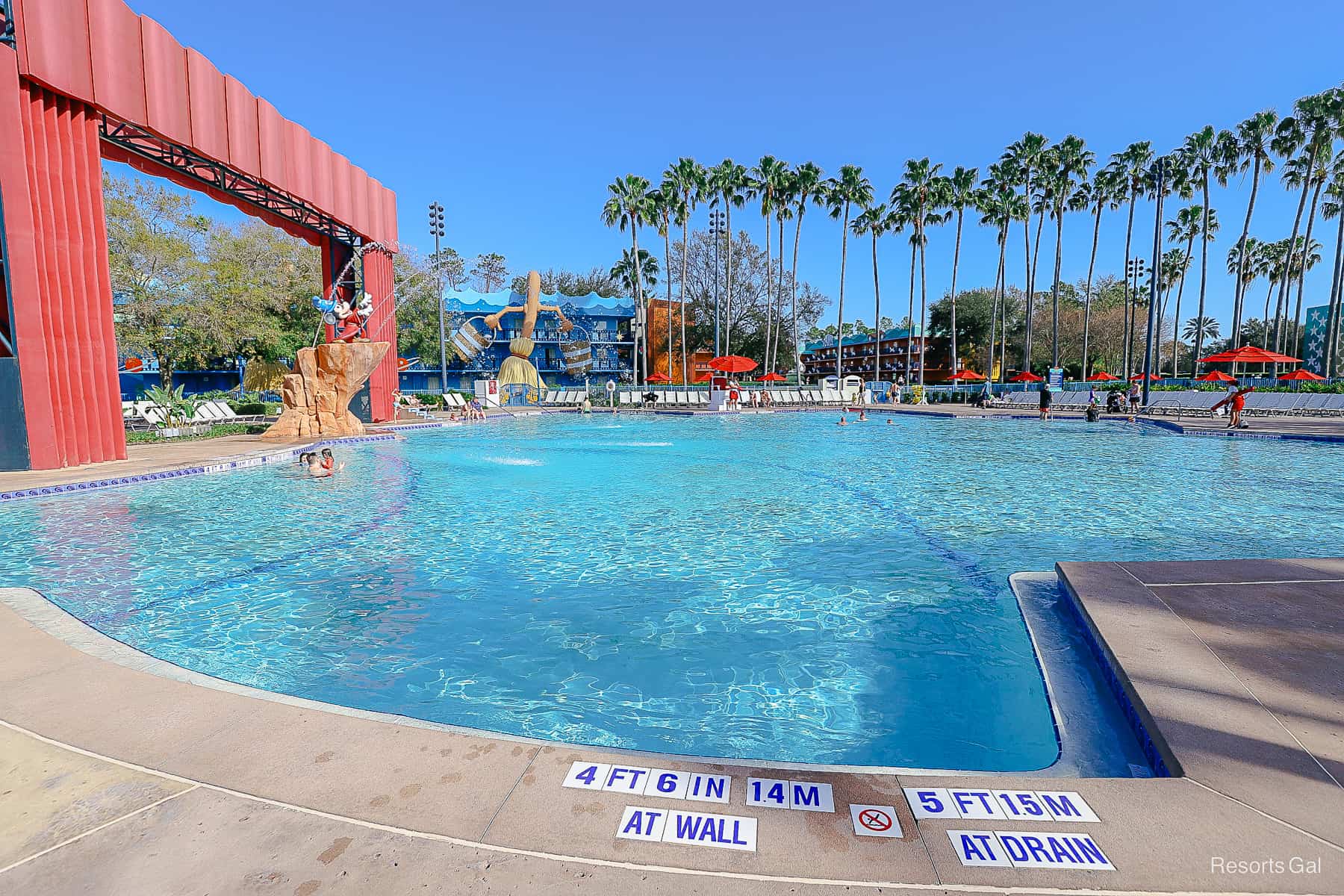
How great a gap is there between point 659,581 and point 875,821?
4.41 metres

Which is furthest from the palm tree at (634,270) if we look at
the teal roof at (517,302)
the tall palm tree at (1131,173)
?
the tall palm tree at (1131,173)

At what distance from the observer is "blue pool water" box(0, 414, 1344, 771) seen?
4.23 meters

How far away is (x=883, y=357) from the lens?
8825 cm

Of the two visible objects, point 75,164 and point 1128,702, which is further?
point 75,164

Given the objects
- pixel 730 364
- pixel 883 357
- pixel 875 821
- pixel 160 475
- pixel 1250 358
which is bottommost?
pixel 160 475

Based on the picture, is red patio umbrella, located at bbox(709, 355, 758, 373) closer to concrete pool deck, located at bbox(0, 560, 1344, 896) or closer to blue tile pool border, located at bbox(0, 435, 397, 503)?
blue tile pool border, located at bbox(0, 435, 397, 503)

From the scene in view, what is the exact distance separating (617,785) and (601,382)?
54.4 meters

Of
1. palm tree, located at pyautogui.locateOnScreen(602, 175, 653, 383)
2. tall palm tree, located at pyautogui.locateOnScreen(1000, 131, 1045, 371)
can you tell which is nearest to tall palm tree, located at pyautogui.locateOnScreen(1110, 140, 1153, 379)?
tall palm tree, located at pyautogui.locateOnScreen(1000, 131, 1045, 371)

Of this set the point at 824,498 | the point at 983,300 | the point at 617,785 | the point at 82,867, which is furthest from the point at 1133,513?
the point at 983,300

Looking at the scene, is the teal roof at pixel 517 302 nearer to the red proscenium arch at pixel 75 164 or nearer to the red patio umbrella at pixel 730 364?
the red patio umbrella at pixel 730 364

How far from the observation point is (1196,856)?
2.11 m

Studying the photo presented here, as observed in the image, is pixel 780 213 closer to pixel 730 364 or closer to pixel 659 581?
pixel 730 364

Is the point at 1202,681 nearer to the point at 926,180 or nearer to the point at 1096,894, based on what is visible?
the point at 1096,894

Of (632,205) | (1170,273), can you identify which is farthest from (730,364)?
(1170,273)
